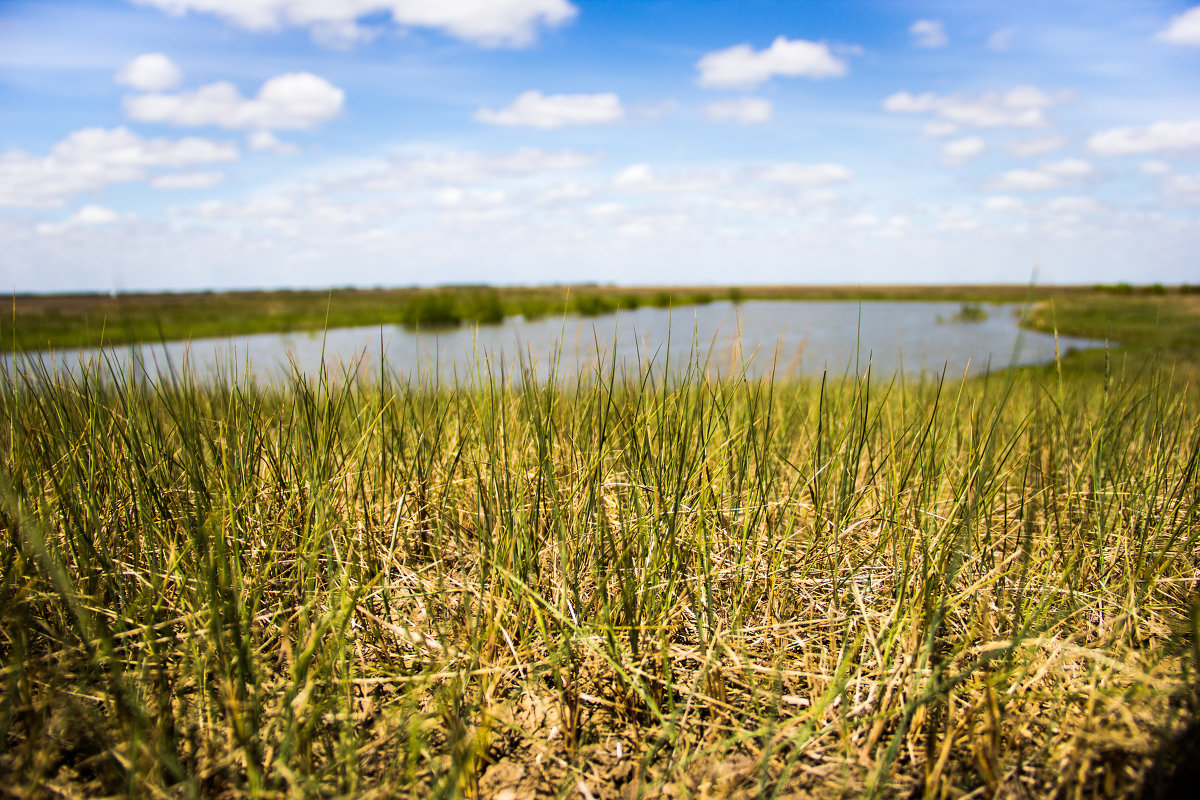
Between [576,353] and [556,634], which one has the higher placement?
[576,353]

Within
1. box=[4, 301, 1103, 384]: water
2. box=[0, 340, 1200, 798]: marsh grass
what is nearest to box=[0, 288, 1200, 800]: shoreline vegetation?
box=[0, 340, 1200, 798]: marsh grass

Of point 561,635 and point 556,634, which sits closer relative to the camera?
point 561,635

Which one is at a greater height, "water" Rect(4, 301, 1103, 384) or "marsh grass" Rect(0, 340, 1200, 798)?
"water" Rect(4, 301, 1103, 384)

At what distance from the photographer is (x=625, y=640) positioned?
1394 millimetres

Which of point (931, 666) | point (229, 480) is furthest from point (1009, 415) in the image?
point (229, 480)

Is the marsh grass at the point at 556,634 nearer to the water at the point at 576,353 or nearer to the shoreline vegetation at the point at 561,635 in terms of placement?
the shoreline vegetation at the point at 561,635

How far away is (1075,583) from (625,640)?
3.90 feet

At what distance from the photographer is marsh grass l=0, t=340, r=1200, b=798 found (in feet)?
3.51

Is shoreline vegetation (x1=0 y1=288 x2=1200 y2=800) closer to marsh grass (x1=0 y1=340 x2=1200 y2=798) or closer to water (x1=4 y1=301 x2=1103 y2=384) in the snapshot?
marsh grass (x1=0 y1=340 x2=1200 y2=798)

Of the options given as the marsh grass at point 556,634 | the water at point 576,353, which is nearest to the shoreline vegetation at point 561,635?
the marsh grass at point 556,634

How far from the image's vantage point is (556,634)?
56.9 inches

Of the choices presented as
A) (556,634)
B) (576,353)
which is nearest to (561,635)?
(556,634)

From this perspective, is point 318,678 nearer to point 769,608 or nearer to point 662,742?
point 662,742

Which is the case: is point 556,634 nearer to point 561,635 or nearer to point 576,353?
point 561,635
